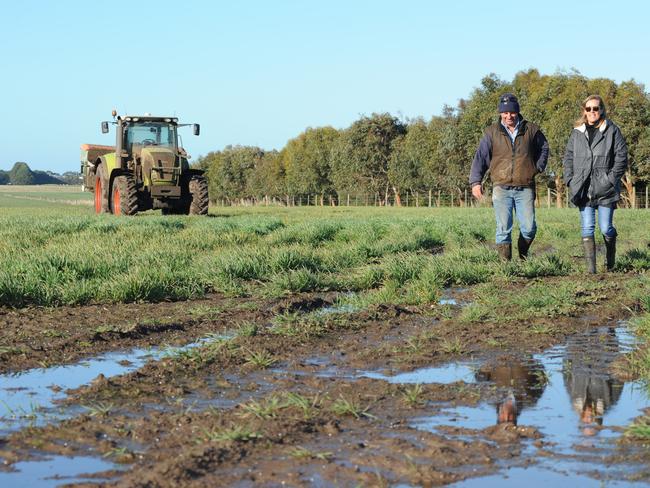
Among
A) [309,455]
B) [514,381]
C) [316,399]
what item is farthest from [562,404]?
[309,455]

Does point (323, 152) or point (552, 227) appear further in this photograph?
point (323, 152)

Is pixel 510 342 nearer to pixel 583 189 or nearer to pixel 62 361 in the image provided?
pixel 62 361

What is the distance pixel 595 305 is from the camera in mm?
8094

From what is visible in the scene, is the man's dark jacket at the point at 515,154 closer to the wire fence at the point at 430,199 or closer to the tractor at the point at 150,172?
the tractor at the point at 150,172

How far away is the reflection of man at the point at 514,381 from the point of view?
4.54m

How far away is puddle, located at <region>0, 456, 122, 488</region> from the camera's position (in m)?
3.46

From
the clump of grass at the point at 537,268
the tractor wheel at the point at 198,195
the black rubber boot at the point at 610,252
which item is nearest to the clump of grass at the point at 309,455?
the clump of grass at the point at 537,268

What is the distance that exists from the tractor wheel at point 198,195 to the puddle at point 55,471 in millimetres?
21310

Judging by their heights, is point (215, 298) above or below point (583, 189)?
below

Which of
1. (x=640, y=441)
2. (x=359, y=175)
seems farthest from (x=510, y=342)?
(x=359, y=175)

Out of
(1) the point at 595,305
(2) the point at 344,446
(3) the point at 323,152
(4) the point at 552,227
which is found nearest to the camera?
(2) the point at 344,446

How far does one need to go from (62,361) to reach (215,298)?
10.4 feet

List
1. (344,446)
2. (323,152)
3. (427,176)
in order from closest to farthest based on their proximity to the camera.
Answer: (344,446), (427,176), (323,152)

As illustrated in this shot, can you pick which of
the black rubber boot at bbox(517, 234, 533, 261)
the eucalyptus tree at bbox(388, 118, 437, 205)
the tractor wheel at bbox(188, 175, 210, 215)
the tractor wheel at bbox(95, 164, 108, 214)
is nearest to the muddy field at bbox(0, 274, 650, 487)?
the black rubber boot at bbox(517, 234, 533, 261)
